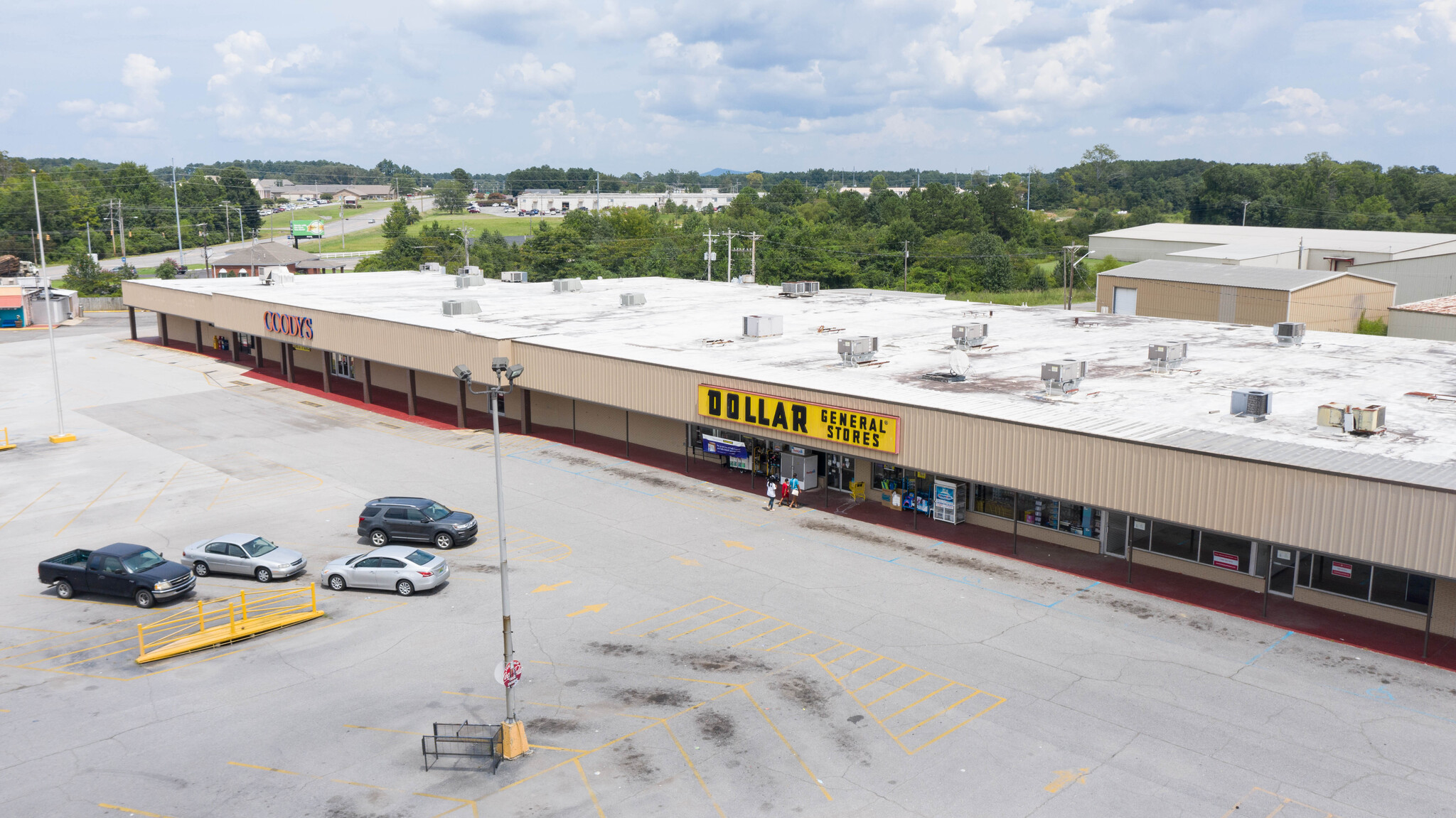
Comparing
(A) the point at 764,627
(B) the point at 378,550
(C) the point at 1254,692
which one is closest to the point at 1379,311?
(C) the point at 1254,692

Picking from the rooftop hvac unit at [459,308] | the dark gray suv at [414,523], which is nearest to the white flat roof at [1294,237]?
the rooftop hvac unit at [459,308]

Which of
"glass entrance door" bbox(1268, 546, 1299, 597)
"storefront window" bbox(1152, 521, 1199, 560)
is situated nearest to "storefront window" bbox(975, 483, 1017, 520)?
"storefront window" bbox(1152, 521, 1199, 560)

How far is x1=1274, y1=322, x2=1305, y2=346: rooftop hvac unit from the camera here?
4812 cm

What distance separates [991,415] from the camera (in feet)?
110

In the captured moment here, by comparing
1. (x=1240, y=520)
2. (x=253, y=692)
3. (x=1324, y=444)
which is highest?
(x=1324, y=444)

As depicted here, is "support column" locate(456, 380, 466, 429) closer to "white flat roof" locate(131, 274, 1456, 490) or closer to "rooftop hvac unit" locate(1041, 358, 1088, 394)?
"white flat roof" locate(131, 274, 1456, 490)

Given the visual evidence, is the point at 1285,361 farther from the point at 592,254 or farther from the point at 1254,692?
the point at 592,254

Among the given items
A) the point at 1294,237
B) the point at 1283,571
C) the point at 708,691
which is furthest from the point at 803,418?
the point at 1294,237

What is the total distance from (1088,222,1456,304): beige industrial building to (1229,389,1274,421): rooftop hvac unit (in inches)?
2354

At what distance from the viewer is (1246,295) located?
217 ft

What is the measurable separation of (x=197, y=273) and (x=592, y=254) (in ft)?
161

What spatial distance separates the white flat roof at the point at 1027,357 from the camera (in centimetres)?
3061

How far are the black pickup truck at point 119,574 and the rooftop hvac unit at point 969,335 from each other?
33772 millimetres

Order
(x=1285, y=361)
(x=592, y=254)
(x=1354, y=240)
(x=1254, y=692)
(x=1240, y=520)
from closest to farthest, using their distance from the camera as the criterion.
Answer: (x=1254, y=692), (x=1240, y=520), (x=1285, y=361), (x=1354, y=240), (x=592, y=254)
